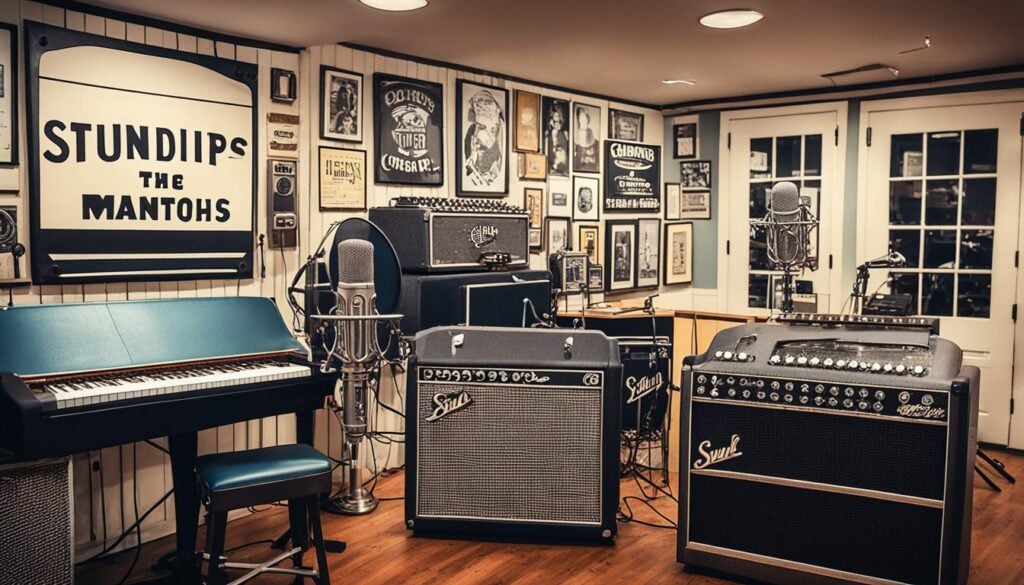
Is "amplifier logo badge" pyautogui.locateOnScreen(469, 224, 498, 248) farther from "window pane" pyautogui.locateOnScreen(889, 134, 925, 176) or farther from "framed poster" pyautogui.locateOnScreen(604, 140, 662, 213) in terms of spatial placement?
"window pane" pyautogui.locateOnScreen(889, 134, 925, 176)

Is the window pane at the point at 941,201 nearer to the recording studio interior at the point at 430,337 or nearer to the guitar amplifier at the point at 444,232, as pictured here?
the recording studio interior at the point at 430,337

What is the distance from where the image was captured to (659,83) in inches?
220

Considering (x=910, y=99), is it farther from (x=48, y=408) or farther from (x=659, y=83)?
(x=48, y=408)

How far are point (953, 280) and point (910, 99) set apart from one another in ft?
3.93

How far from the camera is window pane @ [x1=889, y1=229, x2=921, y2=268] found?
562cm

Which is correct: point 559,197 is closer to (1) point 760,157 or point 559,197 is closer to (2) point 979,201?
(1) point 760,157

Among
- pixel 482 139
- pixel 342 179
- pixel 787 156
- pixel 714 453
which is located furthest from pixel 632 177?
pixel 714 453

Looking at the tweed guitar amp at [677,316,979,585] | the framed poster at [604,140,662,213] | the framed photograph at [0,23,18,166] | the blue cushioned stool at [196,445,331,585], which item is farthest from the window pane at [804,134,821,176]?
the framed photograph at [0,23,18,166]

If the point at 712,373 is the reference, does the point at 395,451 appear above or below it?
below

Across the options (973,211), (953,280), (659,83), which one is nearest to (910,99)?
(973,211)

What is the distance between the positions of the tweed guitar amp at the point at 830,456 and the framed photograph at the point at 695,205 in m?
3.25

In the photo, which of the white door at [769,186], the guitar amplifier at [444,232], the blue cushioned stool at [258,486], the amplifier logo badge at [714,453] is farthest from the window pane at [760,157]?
the blue cushioned stool at [258,486]

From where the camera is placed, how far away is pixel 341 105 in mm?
4332

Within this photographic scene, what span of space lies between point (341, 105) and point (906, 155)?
3677mm
